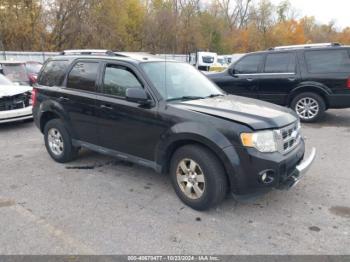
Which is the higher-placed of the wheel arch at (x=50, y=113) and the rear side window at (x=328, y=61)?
the rear side window at (x=328, y=61)

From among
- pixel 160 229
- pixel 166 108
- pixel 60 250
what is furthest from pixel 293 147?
pixel 60 250

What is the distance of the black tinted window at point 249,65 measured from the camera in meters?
8.41

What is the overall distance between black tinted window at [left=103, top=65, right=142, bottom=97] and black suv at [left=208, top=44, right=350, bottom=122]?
16.3 ft

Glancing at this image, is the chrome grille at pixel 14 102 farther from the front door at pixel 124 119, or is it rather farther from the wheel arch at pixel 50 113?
the front door at pixel 124 119

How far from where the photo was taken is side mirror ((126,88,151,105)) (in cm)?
379

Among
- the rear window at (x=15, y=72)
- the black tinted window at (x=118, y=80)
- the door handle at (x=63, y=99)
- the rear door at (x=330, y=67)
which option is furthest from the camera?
the rear window at (x=15, y=72)

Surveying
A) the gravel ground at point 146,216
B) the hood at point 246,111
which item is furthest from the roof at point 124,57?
the gravel ground at point 146,216

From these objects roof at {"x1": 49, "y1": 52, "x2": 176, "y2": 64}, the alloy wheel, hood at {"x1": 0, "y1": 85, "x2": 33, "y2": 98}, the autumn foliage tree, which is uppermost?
the autumn foliage tree

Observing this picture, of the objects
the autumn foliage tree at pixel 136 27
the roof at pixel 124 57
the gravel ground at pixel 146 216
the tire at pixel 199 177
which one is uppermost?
the autumn foliage tree at pixel 136 27

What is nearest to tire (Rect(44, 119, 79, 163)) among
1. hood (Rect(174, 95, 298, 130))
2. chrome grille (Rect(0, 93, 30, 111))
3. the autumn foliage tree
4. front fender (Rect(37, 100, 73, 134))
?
front fender (Rect(37, 100, 73, 134))

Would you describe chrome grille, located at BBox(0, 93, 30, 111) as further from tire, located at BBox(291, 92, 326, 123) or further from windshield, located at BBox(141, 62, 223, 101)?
tire, located at BBox(291, 92, 326, 123)

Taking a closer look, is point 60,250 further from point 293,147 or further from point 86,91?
point 293,147

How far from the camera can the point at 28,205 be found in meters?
3.81

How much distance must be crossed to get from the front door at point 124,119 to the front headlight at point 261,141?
1.04 meters
